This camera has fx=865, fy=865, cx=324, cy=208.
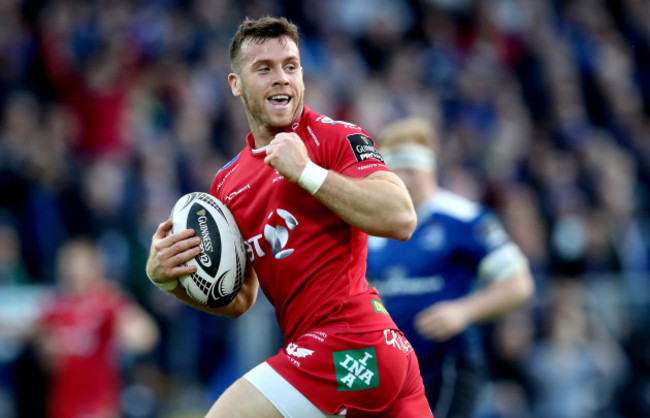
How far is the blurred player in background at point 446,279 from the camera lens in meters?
5.70

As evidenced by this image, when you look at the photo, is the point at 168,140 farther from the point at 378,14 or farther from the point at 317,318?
the point at 317,318

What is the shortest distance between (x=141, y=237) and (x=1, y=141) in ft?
6.64

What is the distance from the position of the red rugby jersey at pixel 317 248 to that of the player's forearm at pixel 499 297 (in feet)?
6.29

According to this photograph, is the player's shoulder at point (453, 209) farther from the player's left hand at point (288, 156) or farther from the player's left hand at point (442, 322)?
the player's left hand at point (288, 156)

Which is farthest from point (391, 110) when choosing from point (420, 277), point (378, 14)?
point (420, 277)

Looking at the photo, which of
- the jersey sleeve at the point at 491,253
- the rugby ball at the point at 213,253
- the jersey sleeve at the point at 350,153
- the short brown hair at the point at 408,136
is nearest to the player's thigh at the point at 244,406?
the rugby ball at the point at 213,253

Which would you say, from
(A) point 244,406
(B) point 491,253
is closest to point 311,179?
(A) point 244,406

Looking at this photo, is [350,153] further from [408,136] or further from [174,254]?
[408,136]

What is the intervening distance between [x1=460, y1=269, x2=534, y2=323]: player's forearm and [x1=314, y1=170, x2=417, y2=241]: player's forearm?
2201 millimetres

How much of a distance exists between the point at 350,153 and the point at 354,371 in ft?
3.19

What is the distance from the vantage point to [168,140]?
10797 millimetres

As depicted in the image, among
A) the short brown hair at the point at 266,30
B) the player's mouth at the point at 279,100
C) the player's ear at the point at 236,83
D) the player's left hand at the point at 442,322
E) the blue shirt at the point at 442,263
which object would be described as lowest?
the player's left hand at the point at 442,322

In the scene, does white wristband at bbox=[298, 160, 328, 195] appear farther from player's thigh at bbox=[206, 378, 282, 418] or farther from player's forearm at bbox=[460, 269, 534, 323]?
player's forearm at bbox=[460, 269, 534, 323]

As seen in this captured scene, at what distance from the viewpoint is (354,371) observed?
12.5 ft
